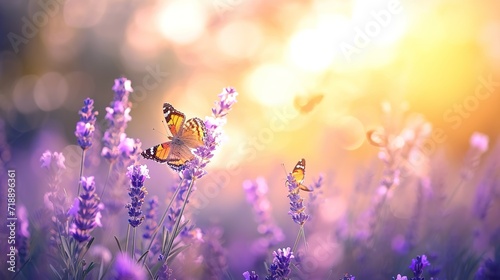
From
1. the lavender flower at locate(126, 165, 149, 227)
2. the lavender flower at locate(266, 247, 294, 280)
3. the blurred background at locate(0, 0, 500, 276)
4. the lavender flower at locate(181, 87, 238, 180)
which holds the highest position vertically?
the blurred background at locate(0, 0, 500, 276)

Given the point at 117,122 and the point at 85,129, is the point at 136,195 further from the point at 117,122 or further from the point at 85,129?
the point at 117,122

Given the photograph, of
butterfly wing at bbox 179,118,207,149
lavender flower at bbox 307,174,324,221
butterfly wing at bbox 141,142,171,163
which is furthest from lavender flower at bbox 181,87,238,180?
lavender flower at bbox 307,174,324,221

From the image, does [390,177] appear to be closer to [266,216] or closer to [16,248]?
[266,216]

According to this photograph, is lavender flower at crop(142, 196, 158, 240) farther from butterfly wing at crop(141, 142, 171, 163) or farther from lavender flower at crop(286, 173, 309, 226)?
lavender flower at crop(286, 173, 309, 226)

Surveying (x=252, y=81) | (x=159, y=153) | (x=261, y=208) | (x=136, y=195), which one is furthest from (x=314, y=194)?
(x=252, y=81)

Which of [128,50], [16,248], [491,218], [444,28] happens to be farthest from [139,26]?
[16,248]

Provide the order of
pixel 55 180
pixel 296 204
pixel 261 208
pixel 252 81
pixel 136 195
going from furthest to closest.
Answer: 1. pixel 252 81
2. pixel 261 208
3. pixel 55 180
4. pixel 296 204
5. pixel 136 195
